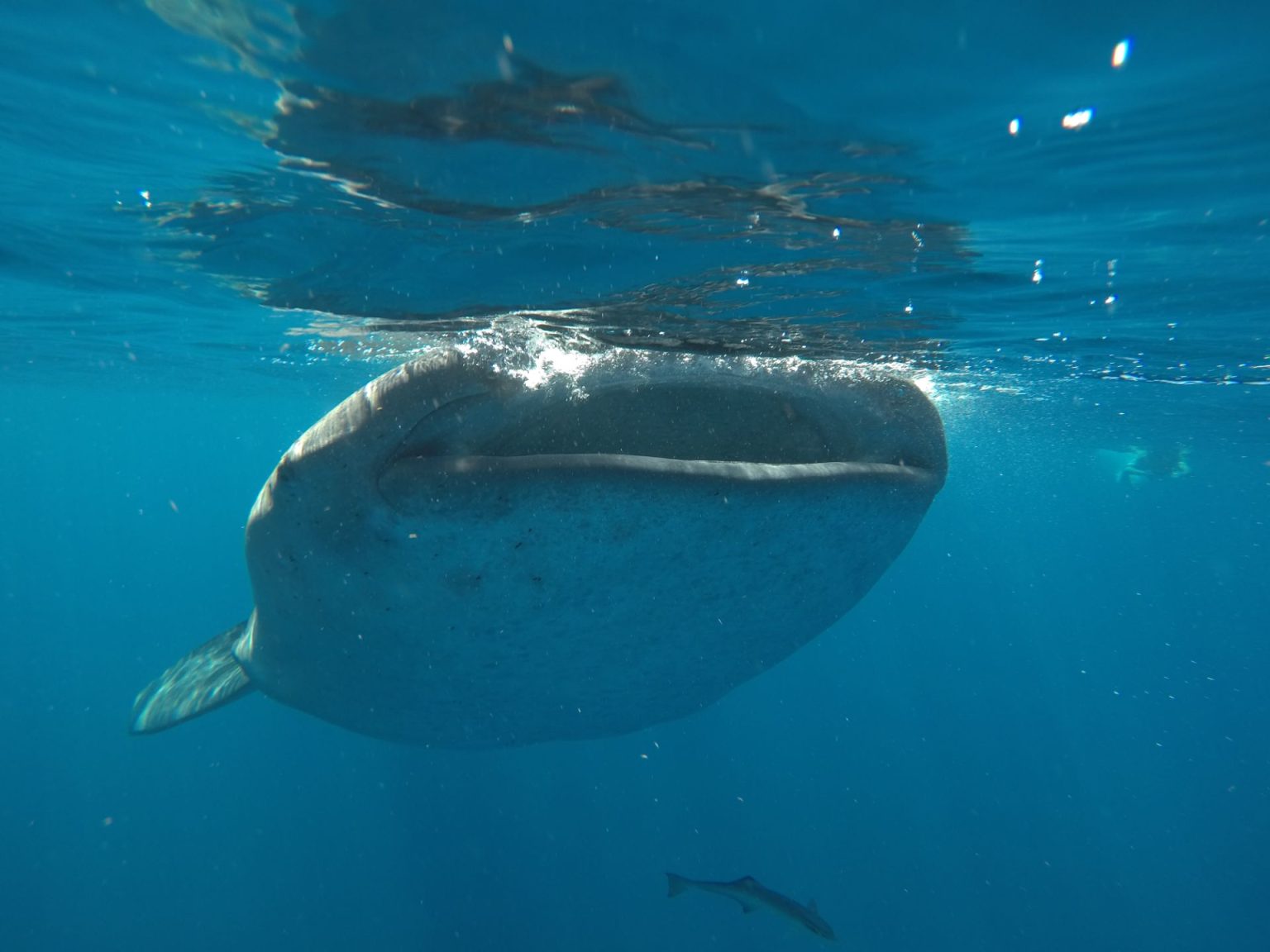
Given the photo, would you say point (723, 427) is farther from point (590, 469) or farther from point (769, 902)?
point (769, 902)

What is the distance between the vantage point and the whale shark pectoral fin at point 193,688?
5.79 m

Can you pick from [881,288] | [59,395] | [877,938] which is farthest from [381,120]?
[59,395]

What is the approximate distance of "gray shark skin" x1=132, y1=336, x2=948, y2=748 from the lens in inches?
96.0

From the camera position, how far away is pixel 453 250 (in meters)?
6.35

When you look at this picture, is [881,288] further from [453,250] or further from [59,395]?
[59,395]

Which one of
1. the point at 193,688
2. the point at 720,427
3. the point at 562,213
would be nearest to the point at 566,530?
the point at 720,427

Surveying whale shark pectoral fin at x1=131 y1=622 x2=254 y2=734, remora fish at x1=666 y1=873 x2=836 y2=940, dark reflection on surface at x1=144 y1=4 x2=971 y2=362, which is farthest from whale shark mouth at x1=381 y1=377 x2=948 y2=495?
remora fish at x1=666 y1=873 x2=836 y2=940

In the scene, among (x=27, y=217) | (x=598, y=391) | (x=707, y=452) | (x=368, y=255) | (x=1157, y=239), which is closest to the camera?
(x=598, y=391)

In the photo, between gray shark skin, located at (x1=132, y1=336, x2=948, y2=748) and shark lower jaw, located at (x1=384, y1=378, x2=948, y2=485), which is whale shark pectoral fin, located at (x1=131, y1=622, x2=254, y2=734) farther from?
shark lower jaw, located at (x1=384, y1=378, x2=948, y2=485)

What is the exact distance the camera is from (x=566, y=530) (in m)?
2.43

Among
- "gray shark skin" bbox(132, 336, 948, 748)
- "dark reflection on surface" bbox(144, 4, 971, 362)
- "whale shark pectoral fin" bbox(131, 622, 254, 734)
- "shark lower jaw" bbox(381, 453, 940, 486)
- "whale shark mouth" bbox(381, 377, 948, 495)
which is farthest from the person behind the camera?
"whale shark pectoral fin" bbox(131, 622, 254, 734)

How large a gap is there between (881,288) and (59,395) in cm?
4009

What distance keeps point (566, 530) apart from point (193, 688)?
530 cm

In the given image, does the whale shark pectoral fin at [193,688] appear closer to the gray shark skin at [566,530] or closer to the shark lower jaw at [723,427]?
the gray shark skin at [566,530]
